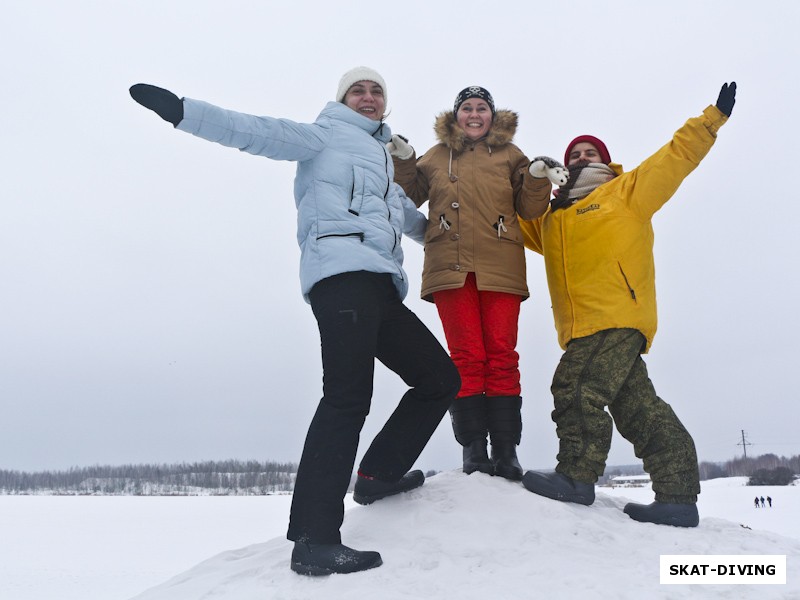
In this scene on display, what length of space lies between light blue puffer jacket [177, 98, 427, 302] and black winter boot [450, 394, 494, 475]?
1055mm

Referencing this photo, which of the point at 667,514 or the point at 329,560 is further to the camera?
the point at 667,514

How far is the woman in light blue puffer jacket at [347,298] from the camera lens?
9.06ft

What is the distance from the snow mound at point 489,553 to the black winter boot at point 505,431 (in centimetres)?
20

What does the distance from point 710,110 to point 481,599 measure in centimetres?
325

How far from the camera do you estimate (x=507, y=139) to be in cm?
440

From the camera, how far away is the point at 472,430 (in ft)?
13.1

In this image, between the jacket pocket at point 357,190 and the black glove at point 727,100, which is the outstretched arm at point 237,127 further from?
the black glove at point 727,100

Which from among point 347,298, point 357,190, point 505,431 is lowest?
point 505,431

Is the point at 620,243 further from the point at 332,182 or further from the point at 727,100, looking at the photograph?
the point at 332,182

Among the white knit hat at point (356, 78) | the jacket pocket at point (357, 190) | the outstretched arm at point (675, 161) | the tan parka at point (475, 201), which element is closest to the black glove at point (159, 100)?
the jacket pocket at point (357, 190)

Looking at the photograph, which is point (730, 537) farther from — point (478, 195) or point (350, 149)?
point (350, 149)

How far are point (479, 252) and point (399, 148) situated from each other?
3.13ft

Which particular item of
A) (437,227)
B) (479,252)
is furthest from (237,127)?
(479,252)

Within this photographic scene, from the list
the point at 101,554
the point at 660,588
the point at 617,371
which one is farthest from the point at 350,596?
the point at 101,554
